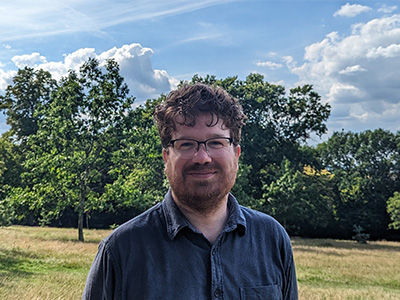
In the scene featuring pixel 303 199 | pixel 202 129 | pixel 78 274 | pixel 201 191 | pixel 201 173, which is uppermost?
pixel 202 129

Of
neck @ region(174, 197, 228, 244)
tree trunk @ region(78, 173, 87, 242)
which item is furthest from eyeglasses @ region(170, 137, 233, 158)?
tree trunk @ region(78, 173, 87, 242)

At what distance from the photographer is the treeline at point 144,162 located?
25.8 m

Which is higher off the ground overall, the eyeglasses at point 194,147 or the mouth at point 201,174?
the eyeglasses at point 194,147

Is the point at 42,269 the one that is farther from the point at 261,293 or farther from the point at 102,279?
the point at 261,293

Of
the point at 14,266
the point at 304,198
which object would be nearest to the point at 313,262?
the point at 14,266

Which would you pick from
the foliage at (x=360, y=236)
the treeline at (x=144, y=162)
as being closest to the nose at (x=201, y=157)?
the treeline at (x=144, y=162)

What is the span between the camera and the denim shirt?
2.28 meters

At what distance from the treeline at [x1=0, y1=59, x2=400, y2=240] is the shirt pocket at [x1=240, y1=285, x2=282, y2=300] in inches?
726

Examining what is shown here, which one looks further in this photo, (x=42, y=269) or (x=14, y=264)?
(x=14, y=264)

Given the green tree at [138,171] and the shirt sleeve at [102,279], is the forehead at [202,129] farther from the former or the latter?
the green tree at [138,171]

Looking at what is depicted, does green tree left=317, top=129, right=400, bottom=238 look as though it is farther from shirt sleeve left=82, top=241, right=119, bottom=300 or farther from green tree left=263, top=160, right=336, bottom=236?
shirt sleeve left=82, top=241, right=119, bottom=300

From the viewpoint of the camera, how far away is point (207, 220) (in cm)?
247

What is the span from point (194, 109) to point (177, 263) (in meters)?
0.86

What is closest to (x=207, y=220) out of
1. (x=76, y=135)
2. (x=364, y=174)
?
(x=76, y=135)
